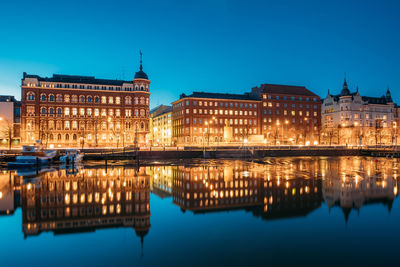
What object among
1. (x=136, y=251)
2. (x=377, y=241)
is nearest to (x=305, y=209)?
(x=377, y=241)

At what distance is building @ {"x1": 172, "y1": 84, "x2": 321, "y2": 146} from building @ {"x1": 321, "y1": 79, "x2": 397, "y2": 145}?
6034 mm

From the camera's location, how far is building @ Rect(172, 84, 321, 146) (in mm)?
110312

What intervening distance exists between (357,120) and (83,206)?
124 m

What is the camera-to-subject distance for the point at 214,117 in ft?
356

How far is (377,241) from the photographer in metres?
14.1

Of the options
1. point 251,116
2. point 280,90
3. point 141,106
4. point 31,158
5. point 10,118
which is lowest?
point 31,158

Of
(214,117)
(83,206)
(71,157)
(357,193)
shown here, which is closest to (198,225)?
(83,206)

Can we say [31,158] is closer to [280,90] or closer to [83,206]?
[83,206]

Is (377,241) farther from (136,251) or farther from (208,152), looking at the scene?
(208,152)

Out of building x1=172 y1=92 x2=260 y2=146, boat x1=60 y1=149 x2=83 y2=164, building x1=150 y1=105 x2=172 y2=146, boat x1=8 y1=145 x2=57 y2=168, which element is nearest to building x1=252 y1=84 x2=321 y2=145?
building x1=172 y1=92 x2=260 y2=146

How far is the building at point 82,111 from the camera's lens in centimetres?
8212

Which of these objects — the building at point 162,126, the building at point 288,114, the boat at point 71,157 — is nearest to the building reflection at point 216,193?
the boat at point 71,157

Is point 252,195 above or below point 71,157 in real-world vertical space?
below

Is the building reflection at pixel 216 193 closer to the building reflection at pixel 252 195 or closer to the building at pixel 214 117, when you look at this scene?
the building reflection at pixel 252 195
